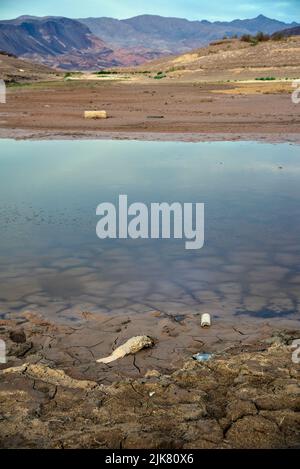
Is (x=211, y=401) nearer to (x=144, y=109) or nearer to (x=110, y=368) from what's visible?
(x=110, y=368)

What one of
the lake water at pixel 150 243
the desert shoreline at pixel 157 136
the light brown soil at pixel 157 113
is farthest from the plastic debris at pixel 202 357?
the light brown soil at pixel 157 113

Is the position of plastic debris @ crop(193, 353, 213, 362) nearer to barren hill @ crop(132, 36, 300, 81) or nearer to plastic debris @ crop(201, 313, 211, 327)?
plastic debris @ crop(201, 313, 211, 327)

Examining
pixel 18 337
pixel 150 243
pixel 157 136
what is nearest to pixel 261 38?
pixel 157 136

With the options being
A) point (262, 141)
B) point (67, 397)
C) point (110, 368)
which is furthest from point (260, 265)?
point (262, 141)

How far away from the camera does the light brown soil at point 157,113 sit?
56.6 feet

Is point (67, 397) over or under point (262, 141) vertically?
under

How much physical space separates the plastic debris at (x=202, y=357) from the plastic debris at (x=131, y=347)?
394 mm

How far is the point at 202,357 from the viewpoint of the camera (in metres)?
4.24

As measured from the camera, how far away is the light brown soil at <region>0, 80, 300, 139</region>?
680 inches

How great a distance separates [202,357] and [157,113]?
17952 mm

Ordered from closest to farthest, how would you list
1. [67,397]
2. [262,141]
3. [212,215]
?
1. [67,397]
2. [212,215]
3. [262,141]

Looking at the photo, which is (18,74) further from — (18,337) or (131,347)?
(131,347)

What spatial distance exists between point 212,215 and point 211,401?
184 inches
